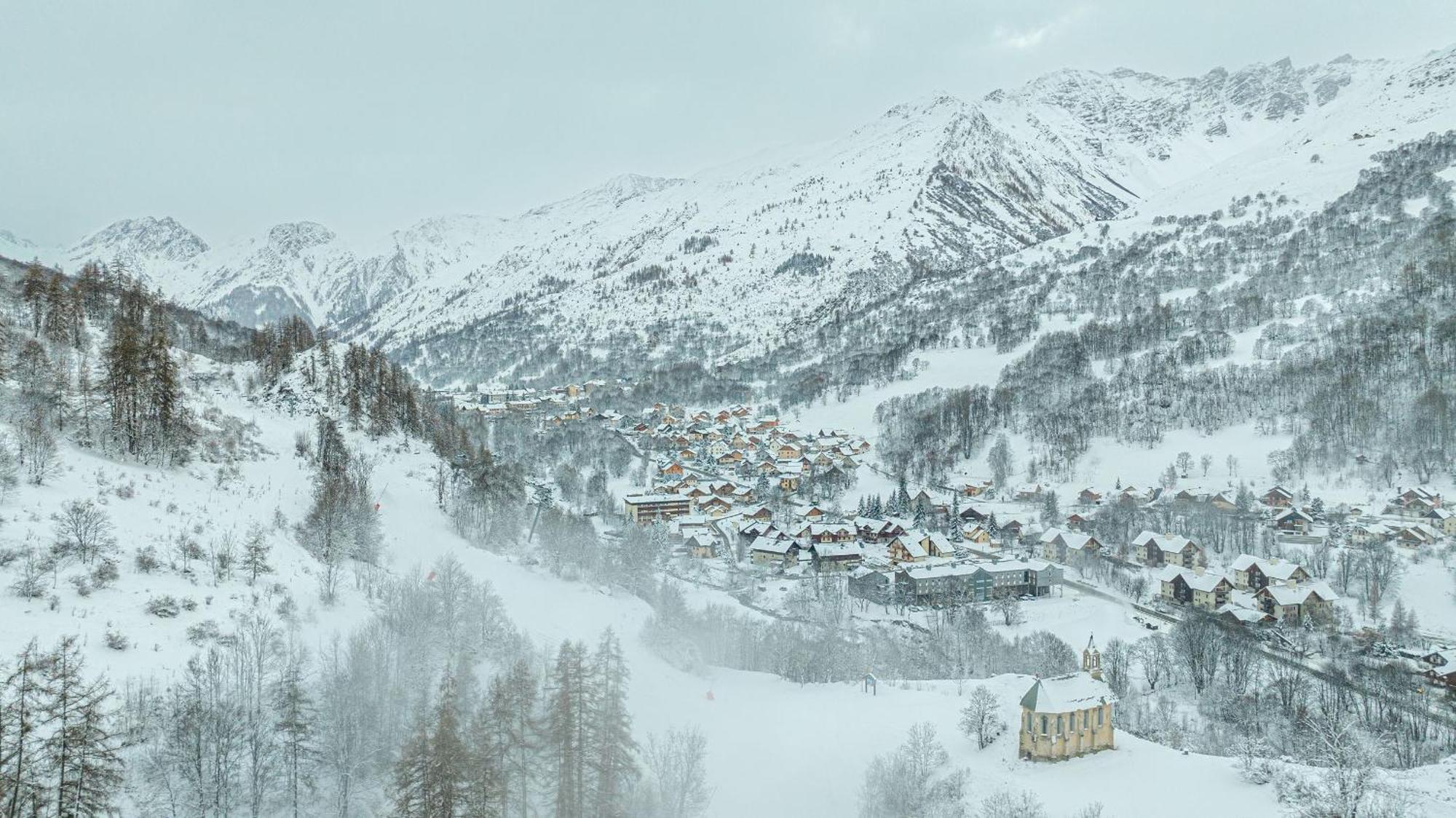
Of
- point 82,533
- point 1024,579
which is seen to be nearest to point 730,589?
point 1024,579

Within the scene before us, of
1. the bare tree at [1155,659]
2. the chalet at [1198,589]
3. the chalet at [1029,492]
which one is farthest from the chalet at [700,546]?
the chalet at [1029,492]

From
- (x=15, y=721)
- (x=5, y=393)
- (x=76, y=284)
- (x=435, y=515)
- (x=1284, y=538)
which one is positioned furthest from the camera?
(x=1284, y=538)

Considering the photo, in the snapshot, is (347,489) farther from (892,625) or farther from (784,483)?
(784,483)

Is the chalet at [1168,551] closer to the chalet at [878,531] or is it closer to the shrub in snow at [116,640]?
the chalet at [878,531]

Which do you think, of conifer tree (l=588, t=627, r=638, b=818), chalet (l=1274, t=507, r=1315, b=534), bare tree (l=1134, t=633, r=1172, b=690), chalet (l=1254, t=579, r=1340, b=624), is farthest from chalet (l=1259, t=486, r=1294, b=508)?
conifer tree (l=588, t=627, r=638, b=818)

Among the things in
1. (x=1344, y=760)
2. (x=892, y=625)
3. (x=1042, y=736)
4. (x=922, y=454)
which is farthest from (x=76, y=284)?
(x=922, y=454)
